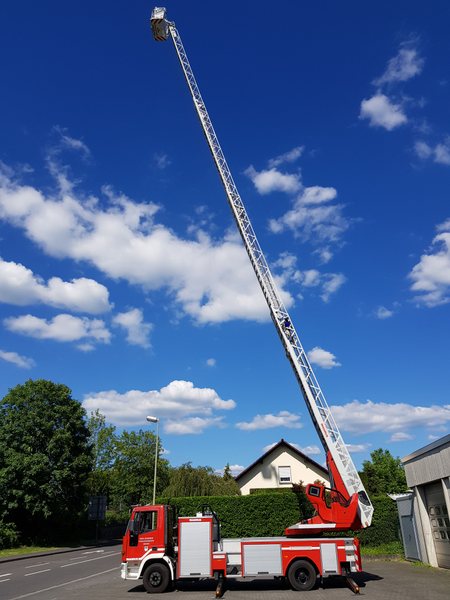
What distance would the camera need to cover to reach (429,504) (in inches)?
747

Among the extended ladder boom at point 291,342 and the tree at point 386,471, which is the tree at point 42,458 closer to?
the extended ladder boom at point 291,342

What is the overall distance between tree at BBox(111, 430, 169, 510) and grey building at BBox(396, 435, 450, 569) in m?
51.1

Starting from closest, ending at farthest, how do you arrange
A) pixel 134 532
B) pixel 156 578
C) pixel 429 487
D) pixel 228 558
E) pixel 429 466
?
pixel 228 558, pixel 156 578, pixel 134 532, pixel 429 466, pixel 429 487

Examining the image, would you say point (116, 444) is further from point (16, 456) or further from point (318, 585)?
point (318, 585)

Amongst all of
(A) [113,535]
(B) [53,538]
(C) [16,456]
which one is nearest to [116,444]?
(A) [113,535]

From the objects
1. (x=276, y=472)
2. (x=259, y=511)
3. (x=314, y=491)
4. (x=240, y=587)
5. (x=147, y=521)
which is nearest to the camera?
(x=147, y=521)

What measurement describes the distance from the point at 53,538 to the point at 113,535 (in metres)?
15.9

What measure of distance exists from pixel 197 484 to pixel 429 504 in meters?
21.2

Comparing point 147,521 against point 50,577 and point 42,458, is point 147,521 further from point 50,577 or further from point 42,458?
point 42,458

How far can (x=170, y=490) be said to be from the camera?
36.6m

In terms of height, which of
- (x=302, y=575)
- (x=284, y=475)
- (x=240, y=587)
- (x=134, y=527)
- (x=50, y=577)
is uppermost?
(x=284, y=475)

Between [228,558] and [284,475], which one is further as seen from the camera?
[284,475]

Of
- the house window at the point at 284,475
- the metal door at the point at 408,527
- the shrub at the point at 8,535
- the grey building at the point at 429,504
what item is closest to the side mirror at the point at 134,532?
the grey building at the point at 429,504

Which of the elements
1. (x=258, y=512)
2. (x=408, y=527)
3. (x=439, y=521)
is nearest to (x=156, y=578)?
(x=439, y=521)
